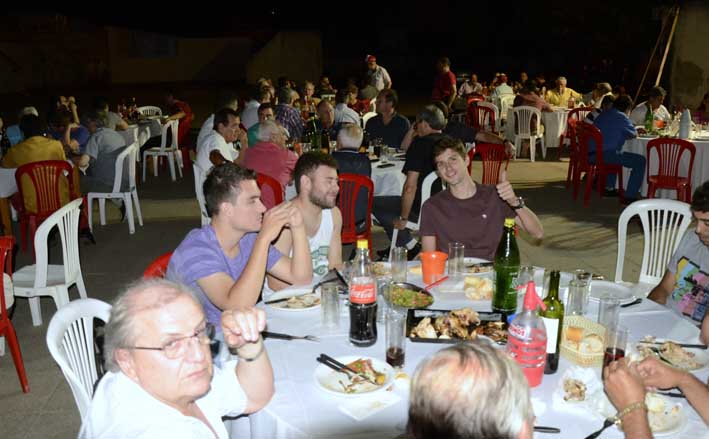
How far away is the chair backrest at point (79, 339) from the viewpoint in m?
2.02

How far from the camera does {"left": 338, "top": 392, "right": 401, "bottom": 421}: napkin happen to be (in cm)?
176

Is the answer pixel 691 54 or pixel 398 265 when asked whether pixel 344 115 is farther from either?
pixel 691 54

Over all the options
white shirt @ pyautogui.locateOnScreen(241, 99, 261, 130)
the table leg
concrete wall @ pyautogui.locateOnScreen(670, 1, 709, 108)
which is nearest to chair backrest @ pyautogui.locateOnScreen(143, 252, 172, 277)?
the table leg

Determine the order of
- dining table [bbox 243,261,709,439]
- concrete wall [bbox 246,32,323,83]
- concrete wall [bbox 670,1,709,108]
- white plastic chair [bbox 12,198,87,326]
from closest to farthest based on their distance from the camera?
dining table [bbox 243,261,709,439] < white plastic chair [bbox 12,198,87,326] < concrete wall [bbox 670,1,709,108] < concrete wall [bbox 246,32,323,83]

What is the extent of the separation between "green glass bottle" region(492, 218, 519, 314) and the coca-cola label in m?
0.57

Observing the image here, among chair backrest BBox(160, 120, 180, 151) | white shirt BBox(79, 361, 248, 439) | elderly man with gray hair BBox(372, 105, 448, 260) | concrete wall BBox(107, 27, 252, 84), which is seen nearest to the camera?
white shirt BBox(79, 361, 248, 439)

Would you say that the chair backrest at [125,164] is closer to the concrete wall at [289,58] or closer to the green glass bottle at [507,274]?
the green glass bottle at [507,274]

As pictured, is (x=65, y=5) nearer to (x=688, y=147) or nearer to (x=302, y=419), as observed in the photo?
(x=688, y=147)

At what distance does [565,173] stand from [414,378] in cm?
841

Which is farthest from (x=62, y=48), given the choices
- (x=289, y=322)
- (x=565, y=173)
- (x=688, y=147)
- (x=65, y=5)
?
(x=289, y=322)

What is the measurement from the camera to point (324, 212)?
3.42 metres

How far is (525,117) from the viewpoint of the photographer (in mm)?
9953

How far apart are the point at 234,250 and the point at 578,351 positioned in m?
1.44

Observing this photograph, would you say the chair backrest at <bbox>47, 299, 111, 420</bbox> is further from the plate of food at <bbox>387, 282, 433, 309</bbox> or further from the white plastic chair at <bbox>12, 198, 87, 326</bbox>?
the white plastic chair at <bbox>12, 198, 87, 326</bbox>
